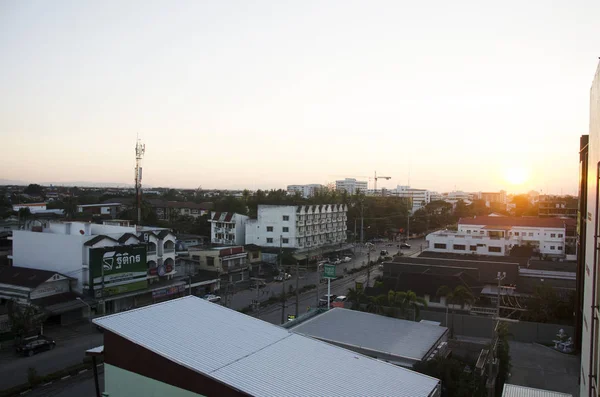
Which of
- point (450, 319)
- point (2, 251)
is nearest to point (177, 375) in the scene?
point (450, 319)

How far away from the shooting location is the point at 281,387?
275 inches

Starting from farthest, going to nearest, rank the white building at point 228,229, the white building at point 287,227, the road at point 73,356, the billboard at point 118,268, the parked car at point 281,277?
1. the white building at point 228,229
2. the white building at point 287,227
3. the parked car at point 281,277
4. the billboard at point 118,268
5. the road at point 73,356

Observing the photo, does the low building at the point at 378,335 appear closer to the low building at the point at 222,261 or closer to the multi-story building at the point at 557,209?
the low building at the point at 222,261

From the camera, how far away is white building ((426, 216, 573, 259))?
31.9 meters

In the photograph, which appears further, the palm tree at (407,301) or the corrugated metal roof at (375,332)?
the palm tree at (407,301)

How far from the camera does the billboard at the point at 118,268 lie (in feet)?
58.9

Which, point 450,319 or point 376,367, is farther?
point 450,319

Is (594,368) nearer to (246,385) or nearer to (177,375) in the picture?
(246,385)

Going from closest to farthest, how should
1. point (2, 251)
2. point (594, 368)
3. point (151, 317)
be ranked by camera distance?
point (594, 368) < point (151, 317) < point (2, 251)

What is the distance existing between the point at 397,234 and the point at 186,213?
87.3 ft

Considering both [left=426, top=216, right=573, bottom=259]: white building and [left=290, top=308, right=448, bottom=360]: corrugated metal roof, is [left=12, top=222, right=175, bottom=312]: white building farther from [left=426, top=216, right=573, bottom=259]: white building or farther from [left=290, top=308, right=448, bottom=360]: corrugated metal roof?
[left=426, top=216, right=573, bottom=259]: white building

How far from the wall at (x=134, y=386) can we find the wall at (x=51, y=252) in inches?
429

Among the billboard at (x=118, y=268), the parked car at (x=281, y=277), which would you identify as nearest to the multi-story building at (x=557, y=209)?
the parked car at (x=281, y=277)

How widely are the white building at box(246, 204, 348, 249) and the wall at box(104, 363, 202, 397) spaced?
22.7m
